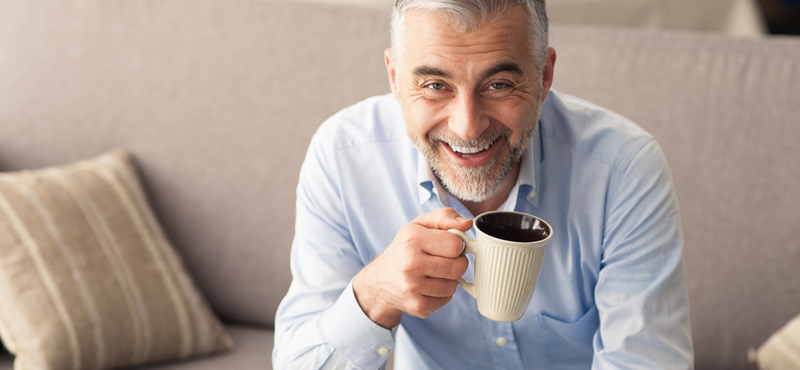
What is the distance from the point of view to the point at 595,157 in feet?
3.52

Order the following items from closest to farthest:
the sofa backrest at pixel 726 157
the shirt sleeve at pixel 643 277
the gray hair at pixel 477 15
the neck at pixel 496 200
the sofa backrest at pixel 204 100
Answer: the gray hair at pixel 477 15, the shirt sleeve at pixel 643 277, the neck at pixel 496 200, the sofa backrest at pixel 726 157, the sofa backrest at pixel 204 100

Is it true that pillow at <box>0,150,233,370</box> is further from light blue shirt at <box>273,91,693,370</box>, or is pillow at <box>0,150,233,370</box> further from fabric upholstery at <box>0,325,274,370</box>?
light blue shirt at <box>273,91,693,370</box>

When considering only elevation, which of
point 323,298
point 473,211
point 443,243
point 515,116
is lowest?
point 323,298

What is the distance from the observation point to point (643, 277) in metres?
1.01

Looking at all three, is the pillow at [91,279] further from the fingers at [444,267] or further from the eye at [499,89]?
the eye at [499,89]

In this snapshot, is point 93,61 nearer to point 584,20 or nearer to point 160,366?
point 160,366

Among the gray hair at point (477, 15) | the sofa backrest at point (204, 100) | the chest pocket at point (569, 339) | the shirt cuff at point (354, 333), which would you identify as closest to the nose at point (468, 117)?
the gray hair at point (477, 15)

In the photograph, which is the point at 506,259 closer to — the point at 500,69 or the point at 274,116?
the point at 500,69

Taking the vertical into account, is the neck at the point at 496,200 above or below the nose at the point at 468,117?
below

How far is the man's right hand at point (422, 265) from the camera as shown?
0.82 metres

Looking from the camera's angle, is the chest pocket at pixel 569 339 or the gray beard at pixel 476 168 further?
the chest pocket at pixel 569 339

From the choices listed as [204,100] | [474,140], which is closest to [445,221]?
[474,140]

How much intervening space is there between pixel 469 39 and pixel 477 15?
0.13 ft

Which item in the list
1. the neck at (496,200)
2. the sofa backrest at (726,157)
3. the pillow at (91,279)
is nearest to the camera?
the neck at (496,200)
